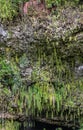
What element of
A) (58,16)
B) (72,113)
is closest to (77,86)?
(72,113)

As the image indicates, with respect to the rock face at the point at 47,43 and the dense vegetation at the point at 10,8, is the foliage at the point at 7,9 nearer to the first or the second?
the dense vegetation at the point at 10,8

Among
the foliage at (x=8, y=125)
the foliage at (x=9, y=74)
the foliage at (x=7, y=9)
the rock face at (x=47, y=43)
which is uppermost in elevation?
the foliage at (x=7, y=9)

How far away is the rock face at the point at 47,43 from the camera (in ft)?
15.4

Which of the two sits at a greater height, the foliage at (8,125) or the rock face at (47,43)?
the rock face at (47,43)

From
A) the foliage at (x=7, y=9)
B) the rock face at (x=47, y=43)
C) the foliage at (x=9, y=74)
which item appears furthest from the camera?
the foliage at (x=9, y=74)

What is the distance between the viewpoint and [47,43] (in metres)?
4.81

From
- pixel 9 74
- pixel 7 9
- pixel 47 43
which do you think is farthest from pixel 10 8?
pixel 9 74

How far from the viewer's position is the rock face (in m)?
4.68

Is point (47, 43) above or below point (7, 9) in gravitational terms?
below

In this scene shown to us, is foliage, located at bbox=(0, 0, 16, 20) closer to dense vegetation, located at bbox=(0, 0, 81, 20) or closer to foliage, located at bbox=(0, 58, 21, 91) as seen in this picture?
dense vegetation, located at bbox=(0, 0, 81, 20)

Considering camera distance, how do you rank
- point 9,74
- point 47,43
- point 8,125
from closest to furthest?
point 47,43 → point 9,74 → point 8,125

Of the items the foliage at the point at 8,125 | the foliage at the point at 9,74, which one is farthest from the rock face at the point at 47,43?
the foliage at the point at 8,125

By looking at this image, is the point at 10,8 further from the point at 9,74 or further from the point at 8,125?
the point at 8,125

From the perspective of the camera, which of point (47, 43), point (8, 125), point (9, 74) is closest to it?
point (47, 43)
